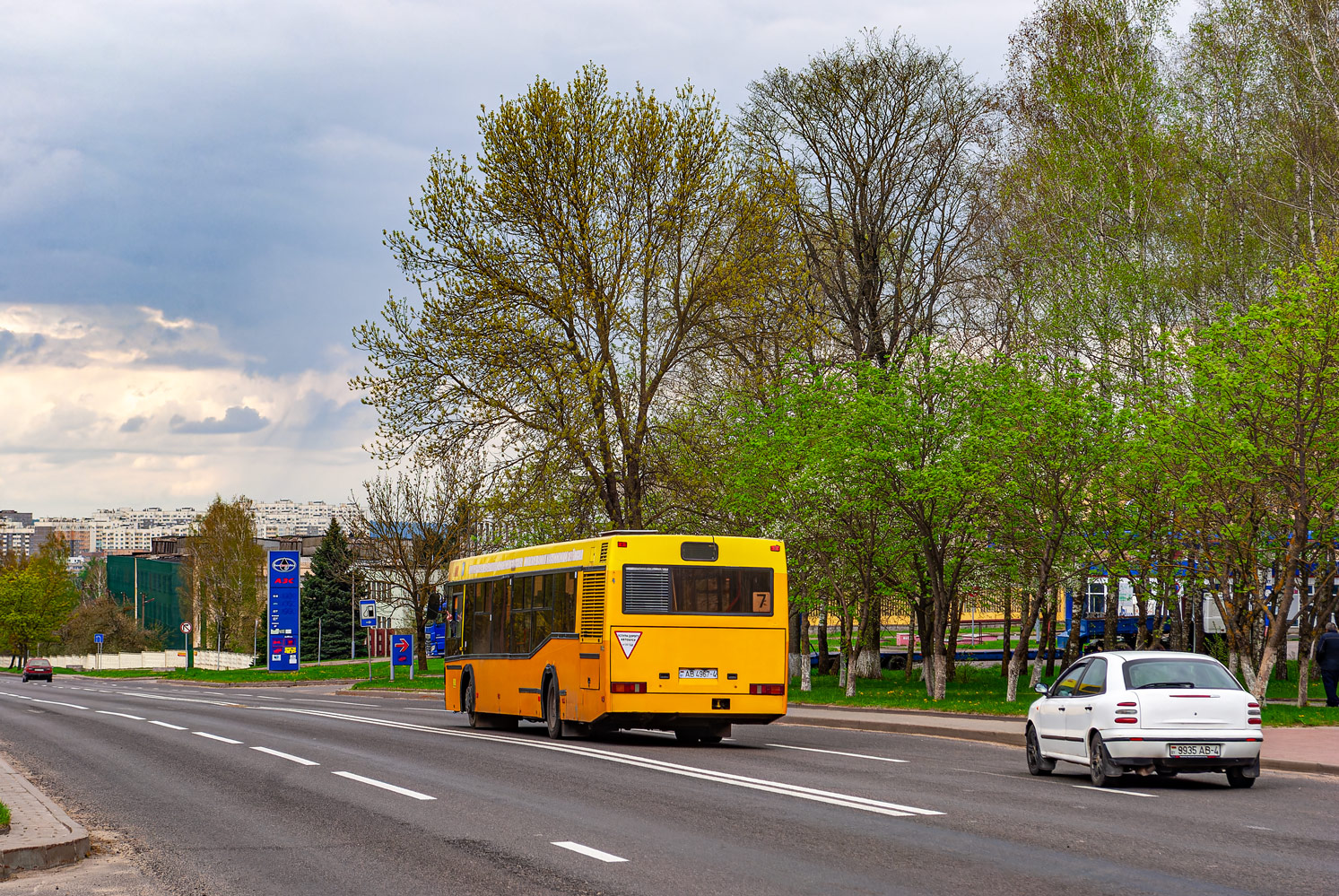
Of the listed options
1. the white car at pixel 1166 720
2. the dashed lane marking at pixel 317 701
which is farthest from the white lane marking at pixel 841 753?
the dashed lane marking at pixel 317 701

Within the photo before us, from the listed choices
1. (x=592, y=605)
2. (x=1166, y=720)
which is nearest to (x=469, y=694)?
(x=592, y=605)

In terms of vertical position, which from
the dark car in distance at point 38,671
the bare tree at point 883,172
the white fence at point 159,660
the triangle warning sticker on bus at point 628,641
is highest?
the bare tree at point 883,172

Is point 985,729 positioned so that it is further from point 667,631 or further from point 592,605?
point 592,605

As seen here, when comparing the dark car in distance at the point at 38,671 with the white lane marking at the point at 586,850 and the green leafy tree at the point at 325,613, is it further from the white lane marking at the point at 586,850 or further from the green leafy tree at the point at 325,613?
the white lane marking at the point at 586,850

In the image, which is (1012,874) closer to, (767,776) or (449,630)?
(767,776)

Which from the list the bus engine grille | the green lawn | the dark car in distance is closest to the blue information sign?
the dark car in distance

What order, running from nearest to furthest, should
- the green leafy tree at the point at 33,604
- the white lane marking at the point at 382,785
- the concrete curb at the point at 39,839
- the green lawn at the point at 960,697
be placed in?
the concrete curb at the point at 39,839, the white lane marking at the point at 382,785, the green lawn at the point at 960,697, the green leafy tree at the point at 33,604

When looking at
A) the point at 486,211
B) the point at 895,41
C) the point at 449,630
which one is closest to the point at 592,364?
the point at 486,211

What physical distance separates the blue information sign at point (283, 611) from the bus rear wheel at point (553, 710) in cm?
4587

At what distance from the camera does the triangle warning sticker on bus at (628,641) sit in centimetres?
A: 2030

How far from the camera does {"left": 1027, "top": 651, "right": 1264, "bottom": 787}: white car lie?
1456 centimetres

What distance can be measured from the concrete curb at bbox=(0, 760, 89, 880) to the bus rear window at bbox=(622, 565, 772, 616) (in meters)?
9.30

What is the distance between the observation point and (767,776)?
15484mm

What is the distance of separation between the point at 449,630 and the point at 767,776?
13680 millimetres
